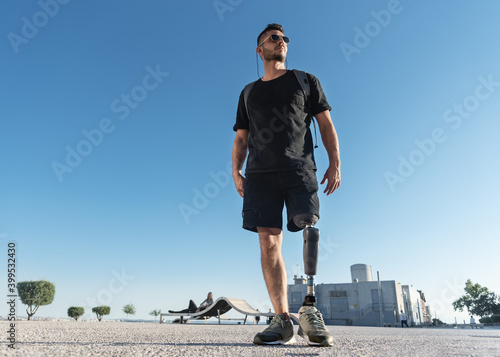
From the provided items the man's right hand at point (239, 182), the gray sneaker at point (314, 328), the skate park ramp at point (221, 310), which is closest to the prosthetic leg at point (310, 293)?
the gray sneaker at point (314, 328)

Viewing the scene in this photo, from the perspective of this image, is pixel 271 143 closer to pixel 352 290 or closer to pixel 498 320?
pixel 352 290

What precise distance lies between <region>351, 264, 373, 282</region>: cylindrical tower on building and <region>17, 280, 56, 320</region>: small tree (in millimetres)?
39720

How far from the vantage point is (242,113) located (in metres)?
3.28

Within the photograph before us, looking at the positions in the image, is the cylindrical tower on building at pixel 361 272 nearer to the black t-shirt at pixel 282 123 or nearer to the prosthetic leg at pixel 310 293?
the black t-shirt at pixel 282 123

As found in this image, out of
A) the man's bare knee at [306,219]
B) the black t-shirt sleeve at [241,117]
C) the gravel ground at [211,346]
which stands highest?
the black t-shirt sleeve at [241,117]

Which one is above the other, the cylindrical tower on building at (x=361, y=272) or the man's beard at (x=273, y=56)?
the cylindrical tower on building at (x=361, y=272)

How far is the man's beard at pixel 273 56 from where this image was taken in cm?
312

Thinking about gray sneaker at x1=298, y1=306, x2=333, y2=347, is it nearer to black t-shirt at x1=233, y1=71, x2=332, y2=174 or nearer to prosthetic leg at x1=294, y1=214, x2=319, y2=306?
prosthetic leg at x1=294, y1=214, x2=319, y2=306

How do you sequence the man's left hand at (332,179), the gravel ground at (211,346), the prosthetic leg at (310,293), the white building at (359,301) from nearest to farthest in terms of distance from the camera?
the gravel ground at (211,346)
the prosthetic leg at (310,293)
the man's left hand at (332,179)
the white building at (359,301)

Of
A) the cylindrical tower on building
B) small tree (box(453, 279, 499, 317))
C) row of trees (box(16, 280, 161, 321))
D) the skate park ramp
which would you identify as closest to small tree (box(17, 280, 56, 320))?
row of trees (box(16, 280, 161, 321))

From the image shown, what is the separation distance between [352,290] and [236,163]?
4856cm

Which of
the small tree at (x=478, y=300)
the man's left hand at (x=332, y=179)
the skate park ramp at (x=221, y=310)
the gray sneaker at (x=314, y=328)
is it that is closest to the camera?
the gray sneaker at (x=314, y=328)

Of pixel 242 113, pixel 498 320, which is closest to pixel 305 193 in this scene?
pixel 242 113

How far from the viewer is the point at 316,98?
3.02 m
